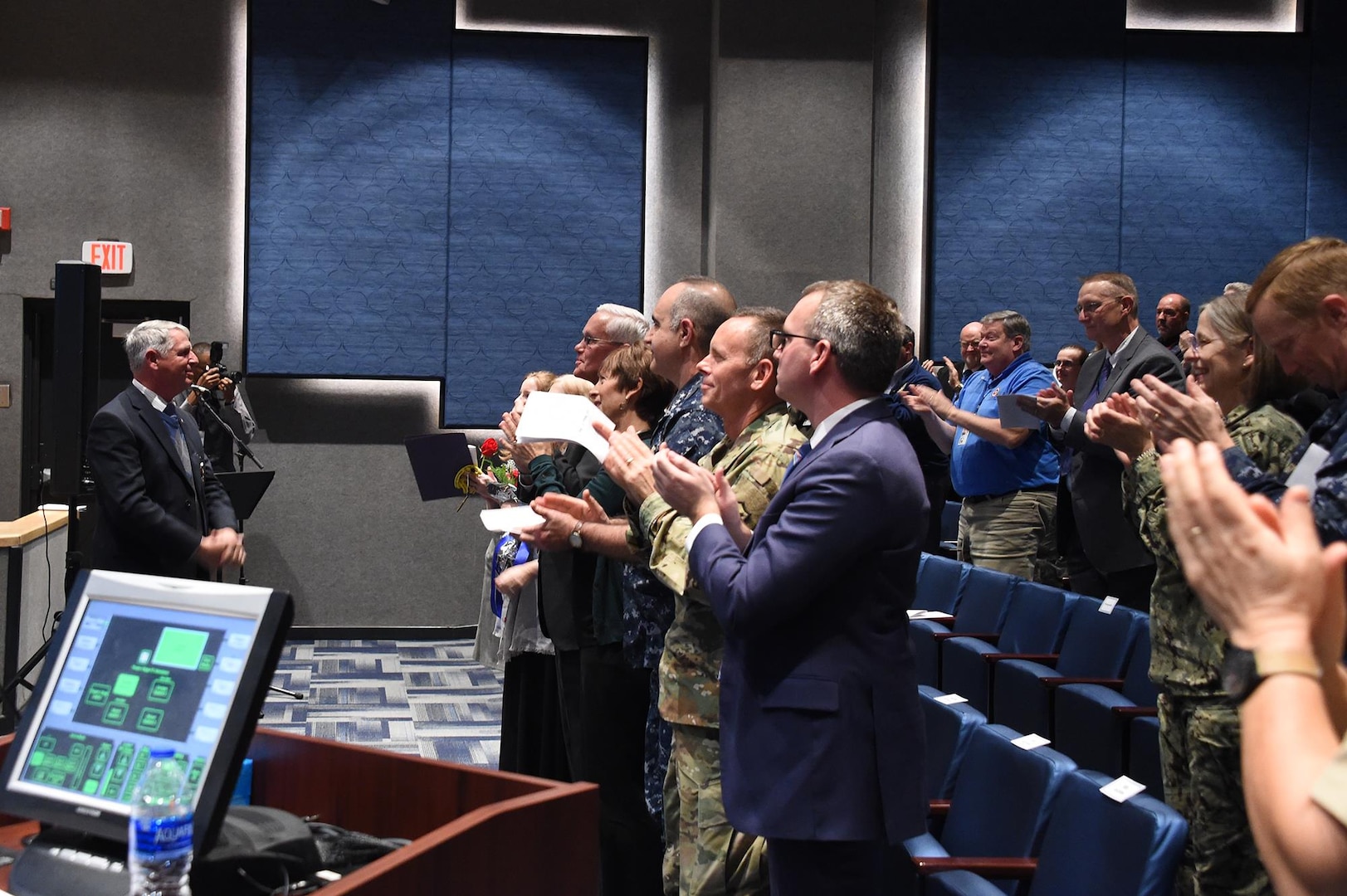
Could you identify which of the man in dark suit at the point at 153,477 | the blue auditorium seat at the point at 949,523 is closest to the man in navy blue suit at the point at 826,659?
the man in dark suit at the point at 153,477

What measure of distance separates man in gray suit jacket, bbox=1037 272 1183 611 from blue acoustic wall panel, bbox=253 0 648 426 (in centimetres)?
365

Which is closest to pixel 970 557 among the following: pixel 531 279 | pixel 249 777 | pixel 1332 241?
pixel 531 279

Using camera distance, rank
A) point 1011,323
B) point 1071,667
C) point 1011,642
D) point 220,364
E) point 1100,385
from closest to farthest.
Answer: point 1071,667 → point 1011,642 → point 1100,385 → point 1011,323 → point 220,364

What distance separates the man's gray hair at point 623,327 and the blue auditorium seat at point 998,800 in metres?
1.73

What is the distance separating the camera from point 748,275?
24.3 feet

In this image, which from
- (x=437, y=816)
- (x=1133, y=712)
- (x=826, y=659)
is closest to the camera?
(x=437, y=816)

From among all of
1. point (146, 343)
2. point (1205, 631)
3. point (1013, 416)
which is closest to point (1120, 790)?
point (1205, 631)

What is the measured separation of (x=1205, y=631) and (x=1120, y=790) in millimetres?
516

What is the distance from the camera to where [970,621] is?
4734 millimetres

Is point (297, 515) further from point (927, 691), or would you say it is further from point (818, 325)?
point (818, 325)

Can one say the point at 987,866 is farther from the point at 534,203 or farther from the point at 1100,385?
the point at 534,203

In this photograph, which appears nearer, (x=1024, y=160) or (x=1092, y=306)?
(x=1092, y=306)

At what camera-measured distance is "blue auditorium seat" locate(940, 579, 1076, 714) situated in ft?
13.7

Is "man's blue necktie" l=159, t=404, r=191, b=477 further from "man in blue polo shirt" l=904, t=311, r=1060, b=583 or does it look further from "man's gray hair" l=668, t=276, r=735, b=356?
"man in blue polo shirt" l=904, t=311, r=1060, b=583
